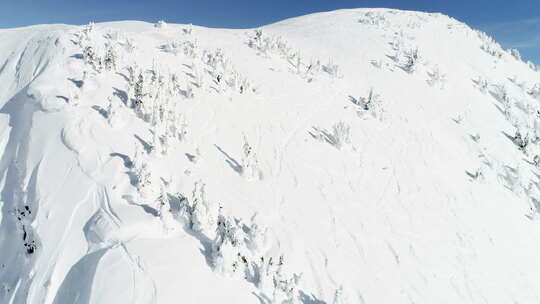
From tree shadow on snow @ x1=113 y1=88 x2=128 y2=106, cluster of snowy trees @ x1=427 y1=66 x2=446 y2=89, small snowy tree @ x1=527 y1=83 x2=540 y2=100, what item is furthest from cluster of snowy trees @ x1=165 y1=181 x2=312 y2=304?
small snowy tree @ x1=527 y1=83 x2=540 y2=100

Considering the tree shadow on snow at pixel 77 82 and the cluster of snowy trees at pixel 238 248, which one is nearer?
the cluster of snowy trees at pixel 238 248

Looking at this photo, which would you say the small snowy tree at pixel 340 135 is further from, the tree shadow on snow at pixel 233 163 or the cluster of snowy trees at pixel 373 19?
the cluster of snowy trees at pixel 373 19

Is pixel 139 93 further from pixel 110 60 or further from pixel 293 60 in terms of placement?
pixel 293 60

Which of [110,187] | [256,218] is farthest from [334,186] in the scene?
[110,187]

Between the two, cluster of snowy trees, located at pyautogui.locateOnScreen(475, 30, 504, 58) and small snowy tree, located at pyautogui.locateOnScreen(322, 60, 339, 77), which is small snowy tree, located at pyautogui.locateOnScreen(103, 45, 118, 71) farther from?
cluster of snowy trees, located at pyautogui.locateOnScreen(475, 30, 504, 58)

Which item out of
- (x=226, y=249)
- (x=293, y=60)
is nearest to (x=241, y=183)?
(x=226, y=249)

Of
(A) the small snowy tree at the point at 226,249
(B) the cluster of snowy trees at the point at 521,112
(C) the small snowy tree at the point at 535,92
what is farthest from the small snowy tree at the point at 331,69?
(C) the small snowy tree at the point at 535,92

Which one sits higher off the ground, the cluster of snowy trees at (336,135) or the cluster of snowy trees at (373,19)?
the cluster of snowy trees at (373,19)

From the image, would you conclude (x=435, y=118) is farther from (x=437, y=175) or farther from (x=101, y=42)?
(x=101, y=42)

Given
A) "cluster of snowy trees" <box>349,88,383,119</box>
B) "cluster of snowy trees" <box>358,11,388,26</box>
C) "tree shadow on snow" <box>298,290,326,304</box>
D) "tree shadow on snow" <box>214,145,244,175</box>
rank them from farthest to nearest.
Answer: "cluster of snowy trees" <box>358,11,388,26</box>, "cluster of snowy trees" <box>349,88,383,119</box>, "tree shadow on snow" <box>214,145,244,175</box>, "tree shadow on snow" <box>298,290,326,304</box>

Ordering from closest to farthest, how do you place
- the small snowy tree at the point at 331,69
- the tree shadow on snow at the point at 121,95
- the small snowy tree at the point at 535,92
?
the tree shadow on snow at the point at 121,95
the small snowy tree at the point at 331,69
the small snowy tree at the point at 535,92
